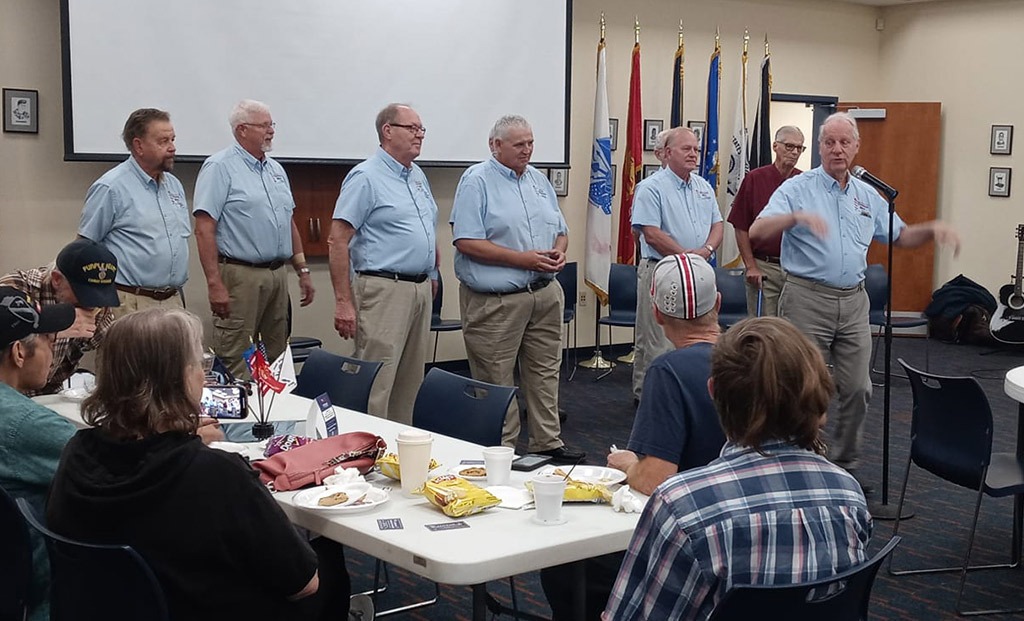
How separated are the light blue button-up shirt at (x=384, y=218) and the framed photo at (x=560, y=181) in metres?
3.23

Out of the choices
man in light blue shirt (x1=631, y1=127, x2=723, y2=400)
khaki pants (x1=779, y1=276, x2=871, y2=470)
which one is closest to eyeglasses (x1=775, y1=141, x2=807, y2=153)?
man in light blue shirt (x1=631, y1=127, x2=723, y2=400)

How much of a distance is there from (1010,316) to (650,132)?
11.0ft

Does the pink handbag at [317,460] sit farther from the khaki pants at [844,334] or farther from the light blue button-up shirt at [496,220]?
the khaki pants at [844,334]

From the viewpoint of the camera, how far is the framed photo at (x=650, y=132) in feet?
28.7

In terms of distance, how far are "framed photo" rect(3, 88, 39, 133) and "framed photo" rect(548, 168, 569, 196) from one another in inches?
143

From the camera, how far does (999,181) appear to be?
969cm

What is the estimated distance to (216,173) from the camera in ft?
18.1

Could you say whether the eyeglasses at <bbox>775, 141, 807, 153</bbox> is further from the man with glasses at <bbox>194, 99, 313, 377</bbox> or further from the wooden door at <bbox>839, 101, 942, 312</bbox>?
the wooden door at <bbox>839, 101, 942, 312</bbox>

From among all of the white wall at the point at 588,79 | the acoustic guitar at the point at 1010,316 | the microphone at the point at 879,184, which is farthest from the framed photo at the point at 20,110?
the acoustic guitar at the point at 1010,316

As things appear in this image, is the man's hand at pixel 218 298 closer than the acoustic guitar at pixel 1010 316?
Yes

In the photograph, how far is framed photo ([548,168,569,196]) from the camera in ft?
27.1

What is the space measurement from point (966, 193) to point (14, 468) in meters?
9.19

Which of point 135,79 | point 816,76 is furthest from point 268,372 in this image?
point 816,76

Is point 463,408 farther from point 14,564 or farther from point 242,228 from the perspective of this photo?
point 242,228
